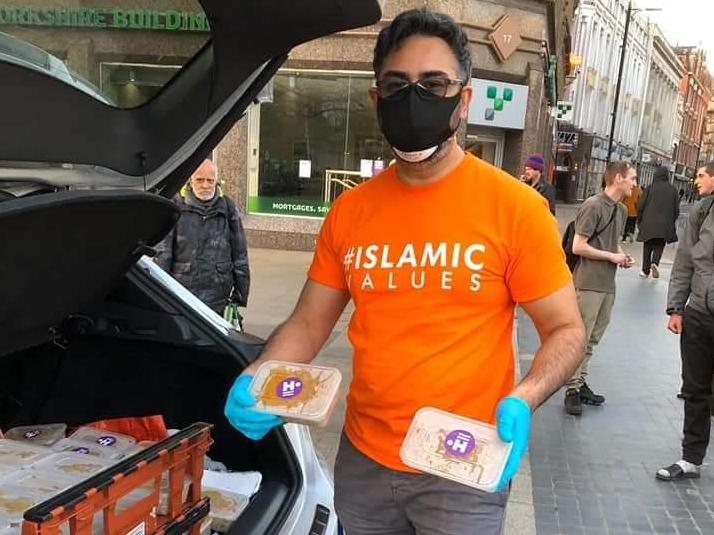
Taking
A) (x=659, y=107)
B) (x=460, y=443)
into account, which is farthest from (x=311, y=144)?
(x=659, y=107)

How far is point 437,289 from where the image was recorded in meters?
1.67

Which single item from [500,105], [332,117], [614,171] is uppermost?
[500,105]

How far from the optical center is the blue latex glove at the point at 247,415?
1.62 meters

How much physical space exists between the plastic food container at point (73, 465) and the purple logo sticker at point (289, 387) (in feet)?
2.34

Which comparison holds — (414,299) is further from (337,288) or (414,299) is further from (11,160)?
(11,160)

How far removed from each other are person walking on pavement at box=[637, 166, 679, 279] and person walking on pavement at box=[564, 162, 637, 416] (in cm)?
797

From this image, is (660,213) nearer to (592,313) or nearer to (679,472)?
(592,313)

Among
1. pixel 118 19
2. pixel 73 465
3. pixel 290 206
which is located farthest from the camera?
pixel 290 206

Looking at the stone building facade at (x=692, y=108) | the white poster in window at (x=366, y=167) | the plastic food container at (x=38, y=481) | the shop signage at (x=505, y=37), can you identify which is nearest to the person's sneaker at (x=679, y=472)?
the plastic food container at (x=38, y=481)

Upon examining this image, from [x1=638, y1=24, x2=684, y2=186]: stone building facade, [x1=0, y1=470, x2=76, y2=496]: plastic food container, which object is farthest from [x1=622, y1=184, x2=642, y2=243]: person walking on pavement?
[x1=638, y1=24, x2=684, y2=186]: stone building facade

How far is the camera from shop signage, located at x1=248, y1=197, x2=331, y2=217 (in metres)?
12.4

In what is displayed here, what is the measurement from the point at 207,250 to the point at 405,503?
3.22 m

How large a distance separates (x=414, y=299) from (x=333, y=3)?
0.80 metres

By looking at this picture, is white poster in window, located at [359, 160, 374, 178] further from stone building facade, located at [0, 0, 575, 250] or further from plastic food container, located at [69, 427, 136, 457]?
plastic food container, located at [69, 427, 136, 457]
